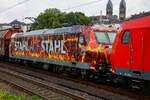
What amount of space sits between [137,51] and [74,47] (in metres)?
8.31

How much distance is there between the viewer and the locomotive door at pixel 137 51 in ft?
50.7

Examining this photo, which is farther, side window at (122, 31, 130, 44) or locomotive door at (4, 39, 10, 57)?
locomotive door at (4, 39, 10, 57)

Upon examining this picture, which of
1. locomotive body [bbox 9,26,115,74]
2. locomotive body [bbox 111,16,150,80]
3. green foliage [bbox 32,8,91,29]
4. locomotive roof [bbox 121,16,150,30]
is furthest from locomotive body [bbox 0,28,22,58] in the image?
green foliage [bbox 32,8,91,29]

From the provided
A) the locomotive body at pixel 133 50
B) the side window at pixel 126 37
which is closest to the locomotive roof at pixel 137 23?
the locomotive body at pixel 133 50

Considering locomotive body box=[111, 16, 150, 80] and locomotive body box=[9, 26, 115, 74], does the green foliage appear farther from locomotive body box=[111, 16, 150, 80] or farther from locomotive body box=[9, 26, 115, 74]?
locomotive body box=[111, 16, 150, 80]

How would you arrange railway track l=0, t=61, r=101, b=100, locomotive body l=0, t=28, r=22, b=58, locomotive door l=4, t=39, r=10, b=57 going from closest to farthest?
1. railway track l=0, t=61, r=101, b=100
2. locomotive door l=4, t=39, r=10, b=57
3. locomotive body l=0, t=28, r=22, b=58

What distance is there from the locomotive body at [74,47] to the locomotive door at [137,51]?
4969mm

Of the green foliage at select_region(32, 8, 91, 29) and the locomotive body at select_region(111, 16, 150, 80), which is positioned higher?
the green foliage at select_region(32, 8, 91, 29)

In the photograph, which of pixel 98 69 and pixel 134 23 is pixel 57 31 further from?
pixel 134 23

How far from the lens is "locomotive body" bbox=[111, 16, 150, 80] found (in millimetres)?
15211

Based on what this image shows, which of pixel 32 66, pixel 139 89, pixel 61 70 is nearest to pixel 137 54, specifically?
pixel 139 89

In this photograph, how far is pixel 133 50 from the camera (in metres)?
16.0

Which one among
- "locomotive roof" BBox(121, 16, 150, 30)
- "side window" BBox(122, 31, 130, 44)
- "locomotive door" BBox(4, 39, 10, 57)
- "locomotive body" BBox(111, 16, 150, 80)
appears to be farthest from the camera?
A: "locomotive door" BBox(4, 39, 10, 57)

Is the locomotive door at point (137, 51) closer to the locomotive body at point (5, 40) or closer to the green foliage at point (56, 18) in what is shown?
the locomotive body at point (5, 40)
